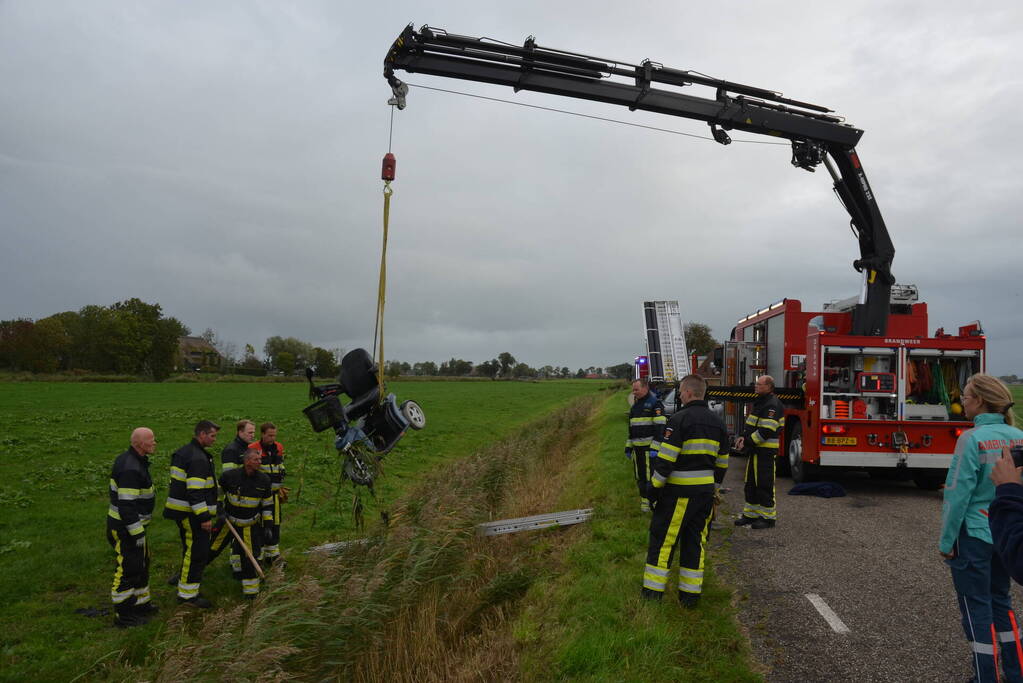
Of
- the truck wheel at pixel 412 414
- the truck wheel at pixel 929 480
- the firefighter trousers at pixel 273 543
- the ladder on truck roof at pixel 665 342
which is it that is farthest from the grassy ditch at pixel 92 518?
the truck wheel at pixel 929 480

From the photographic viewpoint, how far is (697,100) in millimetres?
10148

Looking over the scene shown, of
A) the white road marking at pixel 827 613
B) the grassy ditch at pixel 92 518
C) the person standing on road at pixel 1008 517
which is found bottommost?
the grassy ditch at pixel 92 518

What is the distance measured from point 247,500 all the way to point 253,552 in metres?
0.70

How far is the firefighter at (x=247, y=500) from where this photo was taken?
7223 millimetres

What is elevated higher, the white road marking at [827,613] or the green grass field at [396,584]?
the white road marking at [827,613]

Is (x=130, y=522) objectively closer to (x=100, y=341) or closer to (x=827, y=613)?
(x=827, y=613)

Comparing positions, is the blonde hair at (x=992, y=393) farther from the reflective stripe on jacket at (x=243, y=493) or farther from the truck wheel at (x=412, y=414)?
the reflective stripe on jacket at (x=243, y=493)

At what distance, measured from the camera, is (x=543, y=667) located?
462 centimetres

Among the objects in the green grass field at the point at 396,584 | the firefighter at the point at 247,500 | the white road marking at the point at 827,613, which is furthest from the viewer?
the firefighter at the point at 247,500

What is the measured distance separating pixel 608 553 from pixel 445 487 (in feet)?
15.4

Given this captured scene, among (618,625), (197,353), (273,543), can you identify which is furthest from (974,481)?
(197,353)

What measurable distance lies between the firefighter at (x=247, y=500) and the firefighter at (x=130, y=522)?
0.82m

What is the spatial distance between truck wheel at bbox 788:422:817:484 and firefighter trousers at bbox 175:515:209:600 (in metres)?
8.85

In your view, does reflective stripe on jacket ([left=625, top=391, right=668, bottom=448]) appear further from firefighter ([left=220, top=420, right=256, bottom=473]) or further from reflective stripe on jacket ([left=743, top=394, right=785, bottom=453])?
firefighter ([left=220, top=420, right=256, bottom=473])
